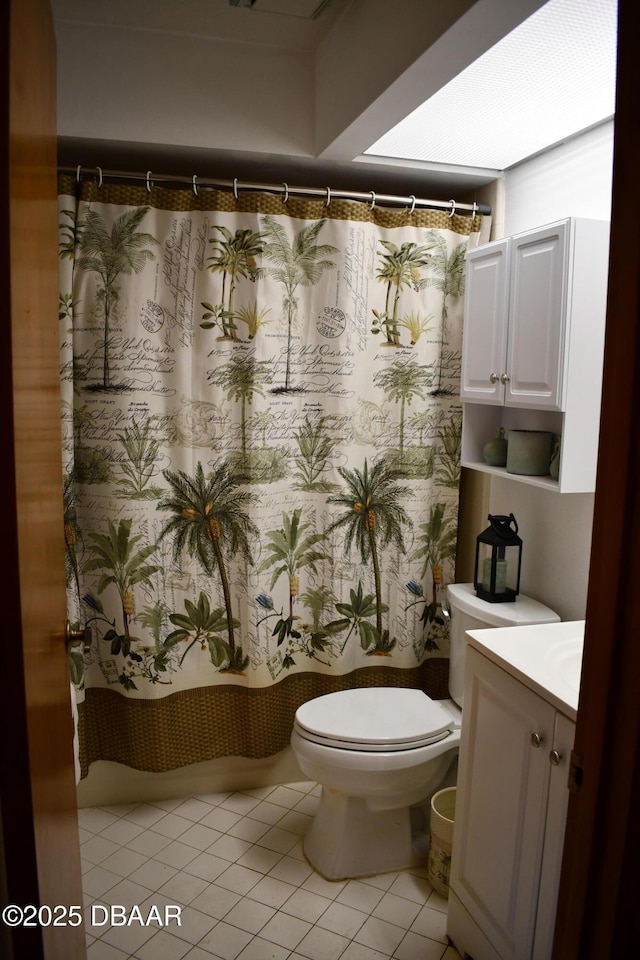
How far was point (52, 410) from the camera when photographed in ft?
3.56

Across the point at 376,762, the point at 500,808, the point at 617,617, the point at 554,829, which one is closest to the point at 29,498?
the point at 617,617

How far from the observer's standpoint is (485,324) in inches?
87.4

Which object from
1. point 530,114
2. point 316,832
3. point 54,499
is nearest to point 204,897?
point 316,832

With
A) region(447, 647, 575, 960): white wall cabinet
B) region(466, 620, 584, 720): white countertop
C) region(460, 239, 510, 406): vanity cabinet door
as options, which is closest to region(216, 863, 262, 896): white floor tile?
region(447, 647, 575, 960): white wall cabinet

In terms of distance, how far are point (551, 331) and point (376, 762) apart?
129cm

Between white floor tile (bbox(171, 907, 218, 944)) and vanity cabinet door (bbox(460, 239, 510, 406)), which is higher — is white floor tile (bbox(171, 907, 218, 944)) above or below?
below

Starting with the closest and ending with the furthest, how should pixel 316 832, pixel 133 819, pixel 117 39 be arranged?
pixel 117 39 → pixel 316 832 → pixel 133 819

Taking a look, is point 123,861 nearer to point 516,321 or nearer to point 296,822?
point 296,822

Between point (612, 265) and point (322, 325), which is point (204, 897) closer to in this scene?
point (322, 325)

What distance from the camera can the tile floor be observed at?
1.85 meters

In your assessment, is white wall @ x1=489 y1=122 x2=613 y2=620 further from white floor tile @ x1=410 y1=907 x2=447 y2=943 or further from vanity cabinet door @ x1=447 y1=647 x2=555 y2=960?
white floor tile @ x1=410 y1=907 x2=447 y2=943

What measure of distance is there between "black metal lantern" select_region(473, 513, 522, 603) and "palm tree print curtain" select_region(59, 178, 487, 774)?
39cm

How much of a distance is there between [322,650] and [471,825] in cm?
92

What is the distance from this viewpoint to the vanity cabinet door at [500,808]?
1.50 metres
